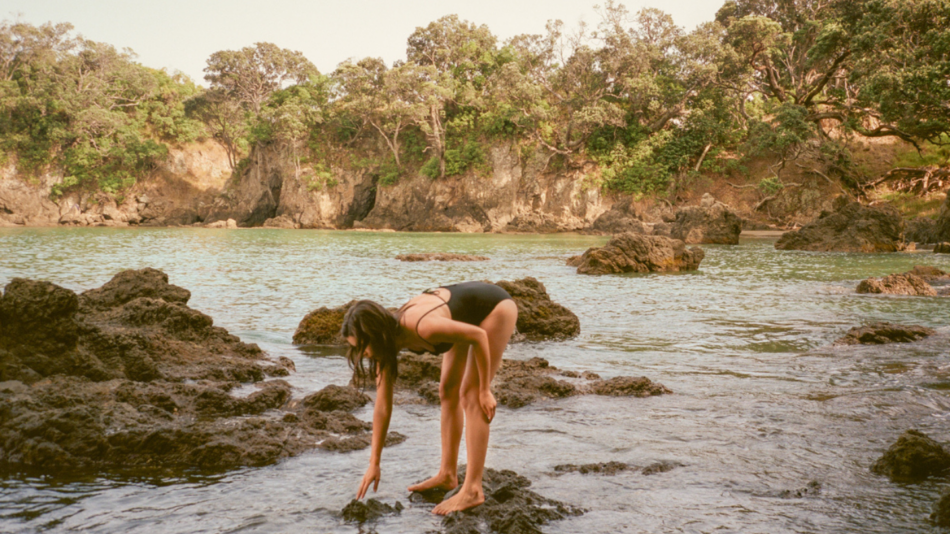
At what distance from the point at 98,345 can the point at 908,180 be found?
4792 centimetres

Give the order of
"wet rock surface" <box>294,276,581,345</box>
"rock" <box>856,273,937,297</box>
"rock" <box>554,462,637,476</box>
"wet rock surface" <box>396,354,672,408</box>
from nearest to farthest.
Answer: "rock" <box>554,462,637,476</box>
"wet rock surface" <box>396,354,672,408</box>
"wet rock surface" <box>294,276,581,345</box>
"rock" <box>856,273,937,297</box>

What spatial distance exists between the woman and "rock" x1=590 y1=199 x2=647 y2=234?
39309 mm

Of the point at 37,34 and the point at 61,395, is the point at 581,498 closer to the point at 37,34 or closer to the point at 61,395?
the point at 61,395

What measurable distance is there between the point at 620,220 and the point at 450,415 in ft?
145

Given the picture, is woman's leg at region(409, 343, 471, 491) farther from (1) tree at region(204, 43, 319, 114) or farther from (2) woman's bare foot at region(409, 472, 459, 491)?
(1) tree at region(204, 43, 319, 114)

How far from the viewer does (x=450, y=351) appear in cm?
417

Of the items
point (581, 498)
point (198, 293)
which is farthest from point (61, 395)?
point (198, 293)

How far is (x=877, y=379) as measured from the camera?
7.49 m

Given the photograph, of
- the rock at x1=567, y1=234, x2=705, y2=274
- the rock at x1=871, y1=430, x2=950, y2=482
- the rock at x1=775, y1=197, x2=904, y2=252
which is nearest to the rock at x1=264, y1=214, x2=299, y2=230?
the rock at x1=567, y1=234, x2=705, y2=274

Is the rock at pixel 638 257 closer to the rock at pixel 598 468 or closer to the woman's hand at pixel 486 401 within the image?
the rock at pixel 598 468

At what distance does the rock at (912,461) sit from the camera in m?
4.50

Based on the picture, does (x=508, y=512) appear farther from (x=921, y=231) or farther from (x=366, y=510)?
(x=921, y=231)

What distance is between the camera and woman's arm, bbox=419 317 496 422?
363 cm

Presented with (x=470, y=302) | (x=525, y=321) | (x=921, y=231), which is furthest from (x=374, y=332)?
(x=921, y=231)
